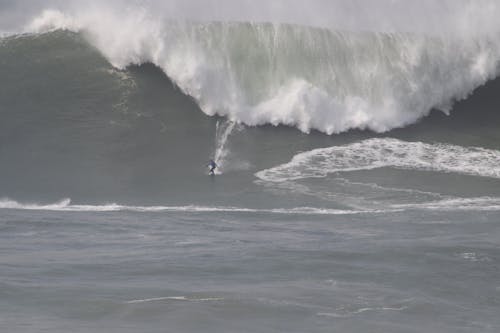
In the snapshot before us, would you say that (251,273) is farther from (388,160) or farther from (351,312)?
(388,160)

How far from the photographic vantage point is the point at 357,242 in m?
15.1

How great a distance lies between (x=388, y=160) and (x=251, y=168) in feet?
10.4

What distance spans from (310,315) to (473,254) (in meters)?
4.00

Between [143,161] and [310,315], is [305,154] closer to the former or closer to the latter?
[143,161]

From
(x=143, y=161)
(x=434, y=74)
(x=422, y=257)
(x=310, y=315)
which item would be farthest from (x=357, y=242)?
(x=434, y=74)

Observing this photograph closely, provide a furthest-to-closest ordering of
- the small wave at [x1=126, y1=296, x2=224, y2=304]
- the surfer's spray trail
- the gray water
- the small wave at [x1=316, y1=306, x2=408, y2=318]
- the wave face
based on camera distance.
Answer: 1. the wave face
2. the surfer's spray trail
3. the small wave at [x1=126, y1=296, x2=224, y2=304]
4. the small wave at [x1=316, y1=306, x2=408, y2=318]
5. the gray water

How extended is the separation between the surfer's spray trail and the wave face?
45cm

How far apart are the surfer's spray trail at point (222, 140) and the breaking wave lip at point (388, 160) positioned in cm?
118

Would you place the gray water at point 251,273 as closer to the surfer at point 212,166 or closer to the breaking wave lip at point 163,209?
the breaking wave lip at point 163,209

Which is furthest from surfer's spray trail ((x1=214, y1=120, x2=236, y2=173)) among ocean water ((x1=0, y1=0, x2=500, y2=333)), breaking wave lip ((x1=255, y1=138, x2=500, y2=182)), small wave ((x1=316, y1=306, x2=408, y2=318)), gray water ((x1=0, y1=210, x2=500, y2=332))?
small wave ((x1=316, y1=306, x2=408, y2=318))

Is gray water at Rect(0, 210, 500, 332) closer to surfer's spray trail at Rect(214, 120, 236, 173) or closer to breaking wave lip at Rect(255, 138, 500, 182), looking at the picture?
breaking wave lip at Rect(255, 138, 500, 182)

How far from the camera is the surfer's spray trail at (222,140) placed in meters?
22.3

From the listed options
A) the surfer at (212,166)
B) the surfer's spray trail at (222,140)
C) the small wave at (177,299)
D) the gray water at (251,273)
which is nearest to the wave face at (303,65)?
the surfer's spray trail at (222,140)

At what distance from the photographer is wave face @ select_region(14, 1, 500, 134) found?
25.0m
